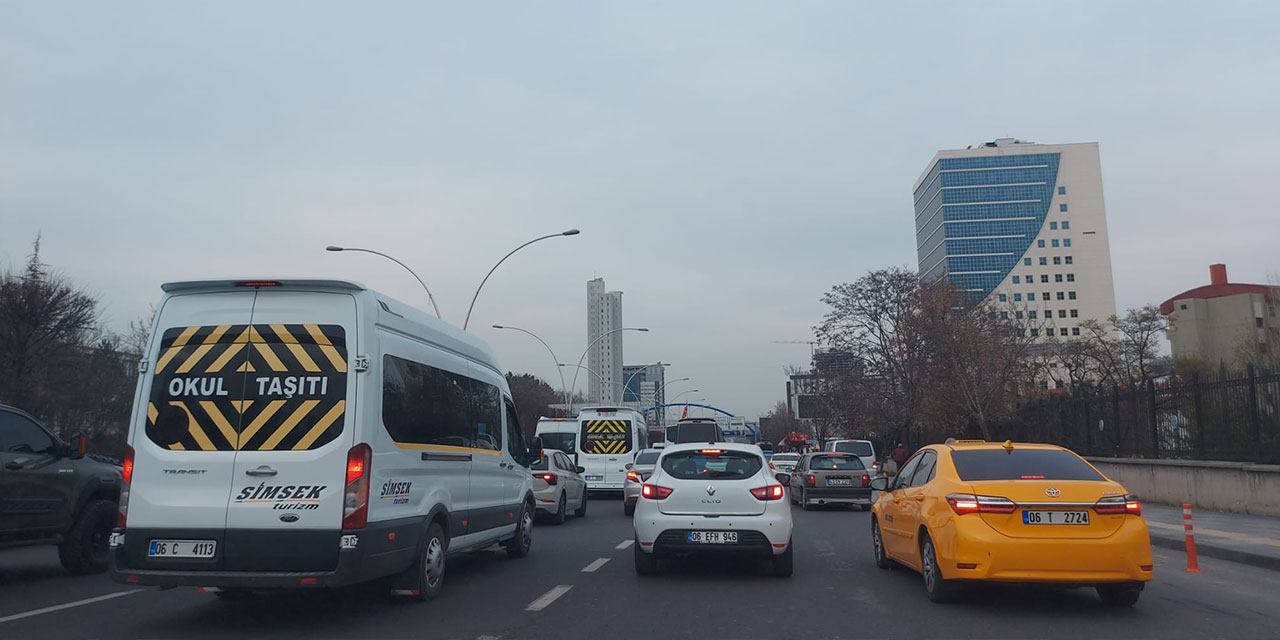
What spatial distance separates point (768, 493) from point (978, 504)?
2745mm

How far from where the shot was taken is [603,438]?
1018 inches

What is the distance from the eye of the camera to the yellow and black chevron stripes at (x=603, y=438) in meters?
25.8

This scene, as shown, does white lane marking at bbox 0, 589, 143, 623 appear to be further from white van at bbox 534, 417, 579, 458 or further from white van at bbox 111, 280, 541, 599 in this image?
white van at bbox 534, 417, 579, 458

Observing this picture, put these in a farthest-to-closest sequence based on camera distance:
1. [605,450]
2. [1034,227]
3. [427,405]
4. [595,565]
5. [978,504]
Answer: [1034,227]
[605,450]
[595,565]
[427,405]
[978,504]

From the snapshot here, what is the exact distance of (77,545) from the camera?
10.8 metres

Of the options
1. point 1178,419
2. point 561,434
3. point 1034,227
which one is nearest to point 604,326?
point 1034,227

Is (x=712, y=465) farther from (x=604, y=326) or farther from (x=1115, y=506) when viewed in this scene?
(x=604, y=326)

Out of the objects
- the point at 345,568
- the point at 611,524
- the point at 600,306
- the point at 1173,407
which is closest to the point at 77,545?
the point at 345,568

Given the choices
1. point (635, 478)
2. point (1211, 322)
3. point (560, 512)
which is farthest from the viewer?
point (1211, 322)

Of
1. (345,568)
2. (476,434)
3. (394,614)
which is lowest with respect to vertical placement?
(394,614)

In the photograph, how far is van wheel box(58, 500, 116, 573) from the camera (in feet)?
35.4

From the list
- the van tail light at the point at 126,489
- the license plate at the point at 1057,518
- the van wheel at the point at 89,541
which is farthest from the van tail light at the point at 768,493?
the van wheel at the point at 89,541

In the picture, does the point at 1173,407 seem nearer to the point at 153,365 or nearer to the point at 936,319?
the point at 153,365

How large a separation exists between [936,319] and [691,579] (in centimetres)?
3535
